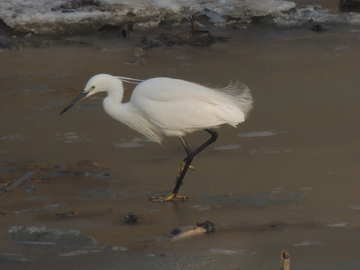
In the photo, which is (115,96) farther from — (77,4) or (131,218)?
(77,4)

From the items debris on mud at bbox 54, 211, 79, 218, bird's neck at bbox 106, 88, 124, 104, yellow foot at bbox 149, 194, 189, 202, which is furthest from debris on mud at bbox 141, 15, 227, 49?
debris on mud at bbox 54, 211, 79, 218

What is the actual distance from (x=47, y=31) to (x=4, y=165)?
16.5ft

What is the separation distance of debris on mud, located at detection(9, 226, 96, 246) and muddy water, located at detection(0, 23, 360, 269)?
0.06m

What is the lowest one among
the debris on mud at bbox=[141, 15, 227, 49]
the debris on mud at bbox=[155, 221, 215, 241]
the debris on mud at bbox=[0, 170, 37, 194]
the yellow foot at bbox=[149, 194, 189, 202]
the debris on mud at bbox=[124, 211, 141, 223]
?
the debris on mud at bbox=[0, 170, 37, 194]

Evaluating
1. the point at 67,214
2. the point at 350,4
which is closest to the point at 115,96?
the point at 67,214

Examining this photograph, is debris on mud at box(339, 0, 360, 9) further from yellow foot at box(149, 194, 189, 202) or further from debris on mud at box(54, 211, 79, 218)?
debris on mud at box(54, 211, 79, 218)

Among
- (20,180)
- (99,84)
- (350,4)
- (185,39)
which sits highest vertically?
(350,4)

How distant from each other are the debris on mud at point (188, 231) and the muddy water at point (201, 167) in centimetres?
6

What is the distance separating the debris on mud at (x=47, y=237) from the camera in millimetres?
3266

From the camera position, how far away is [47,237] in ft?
10.8

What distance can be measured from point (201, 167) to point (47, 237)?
5.37 feet

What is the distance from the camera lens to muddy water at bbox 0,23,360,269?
3131 millimetres

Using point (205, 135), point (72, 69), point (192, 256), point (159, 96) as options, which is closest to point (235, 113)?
point (159, 96)

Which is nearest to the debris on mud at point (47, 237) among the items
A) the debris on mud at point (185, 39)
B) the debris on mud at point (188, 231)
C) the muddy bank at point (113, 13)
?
the debris on mud at point (188, 231)
